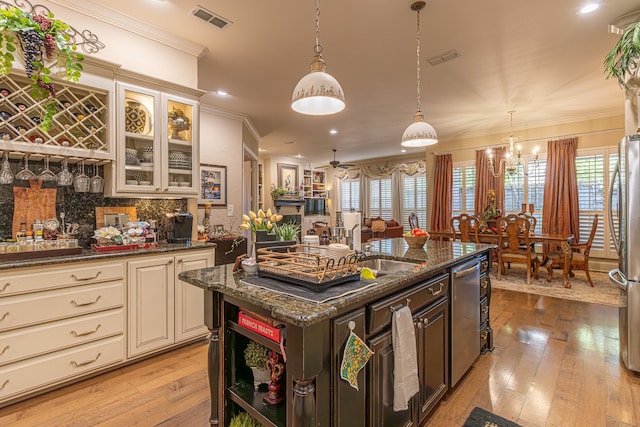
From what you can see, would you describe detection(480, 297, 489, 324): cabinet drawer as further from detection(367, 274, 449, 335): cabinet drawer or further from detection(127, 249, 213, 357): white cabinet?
detection(127, 249, 213, 357): white cabinet

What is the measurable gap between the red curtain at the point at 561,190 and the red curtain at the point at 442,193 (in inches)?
73.6

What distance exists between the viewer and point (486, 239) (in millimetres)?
5367

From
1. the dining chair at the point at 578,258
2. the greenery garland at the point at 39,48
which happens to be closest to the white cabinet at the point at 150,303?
the greenery garland at the point at 39,48

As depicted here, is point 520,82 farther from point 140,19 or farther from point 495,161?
point 140,19

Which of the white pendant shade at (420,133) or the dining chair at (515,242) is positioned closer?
the white pendant shade at (420,133)

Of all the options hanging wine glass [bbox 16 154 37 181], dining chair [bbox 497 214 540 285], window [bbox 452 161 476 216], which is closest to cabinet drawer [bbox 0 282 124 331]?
hanging wine glass [bbox 16 154 37 181]

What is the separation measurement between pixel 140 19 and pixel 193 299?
247 cm

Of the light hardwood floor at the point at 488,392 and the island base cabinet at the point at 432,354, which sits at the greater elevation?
the island base cabinet at the point at 432,354

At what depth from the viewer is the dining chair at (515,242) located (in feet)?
15.7

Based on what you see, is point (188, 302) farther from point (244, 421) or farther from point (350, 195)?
point (350, 195)

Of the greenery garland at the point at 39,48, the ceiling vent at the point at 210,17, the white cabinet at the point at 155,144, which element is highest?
the ceiling vent at the point at 210,17

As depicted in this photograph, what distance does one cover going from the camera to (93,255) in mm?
2209

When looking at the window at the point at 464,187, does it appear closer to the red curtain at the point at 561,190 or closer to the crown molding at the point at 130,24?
the red curtain at the point at 561,190

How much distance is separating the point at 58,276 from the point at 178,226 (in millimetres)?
1020
